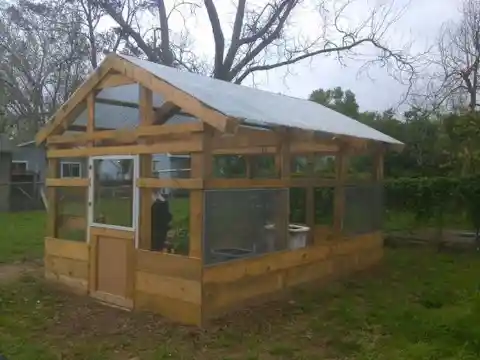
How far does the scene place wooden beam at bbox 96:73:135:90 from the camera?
6.50m

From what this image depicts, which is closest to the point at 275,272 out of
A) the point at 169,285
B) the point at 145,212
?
the point at 169,285

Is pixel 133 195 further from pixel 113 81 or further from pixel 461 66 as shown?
pixel 461 66

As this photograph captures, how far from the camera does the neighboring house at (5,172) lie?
19.4 meters

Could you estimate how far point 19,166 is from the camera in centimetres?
2411

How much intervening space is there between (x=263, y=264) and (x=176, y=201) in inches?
53.5

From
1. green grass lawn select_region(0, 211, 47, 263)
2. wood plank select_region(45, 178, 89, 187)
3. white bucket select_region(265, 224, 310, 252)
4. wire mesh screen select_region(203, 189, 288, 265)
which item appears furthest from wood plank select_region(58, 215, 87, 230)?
green grass lawn select_region(0, 211, 47, 263)

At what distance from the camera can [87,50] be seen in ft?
74.9

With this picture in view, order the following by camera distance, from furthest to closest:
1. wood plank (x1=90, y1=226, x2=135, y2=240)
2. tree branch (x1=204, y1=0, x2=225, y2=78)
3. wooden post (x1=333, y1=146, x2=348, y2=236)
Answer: tree branch (x1=204, y1=0, x2=225, y2=78), wooden post (x1=333, y1=146, x2=348, y2=236), wood plank (x1=90, y1=226, x2=135, y2=240)

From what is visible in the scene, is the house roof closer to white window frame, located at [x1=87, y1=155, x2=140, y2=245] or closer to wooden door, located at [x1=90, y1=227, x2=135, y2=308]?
white window frame, located at [x1=87, y1=155, x2=140, y2=245]

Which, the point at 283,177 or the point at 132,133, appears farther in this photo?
the point at 283,177

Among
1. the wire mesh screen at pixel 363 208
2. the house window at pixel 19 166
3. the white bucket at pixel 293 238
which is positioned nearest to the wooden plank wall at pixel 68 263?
the white bucket at pixel 293 238

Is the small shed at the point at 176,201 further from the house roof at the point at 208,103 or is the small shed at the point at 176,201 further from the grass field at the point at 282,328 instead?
the grass field at the point at 282,328

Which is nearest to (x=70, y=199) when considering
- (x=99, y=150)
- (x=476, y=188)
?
(x=99, y=150)

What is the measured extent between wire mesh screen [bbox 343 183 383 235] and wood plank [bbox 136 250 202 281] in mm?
3731
